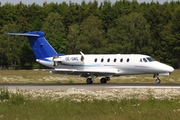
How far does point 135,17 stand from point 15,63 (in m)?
22.6

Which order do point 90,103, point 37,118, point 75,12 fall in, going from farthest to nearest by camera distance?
point 75,12
point 90,103
point 37,118

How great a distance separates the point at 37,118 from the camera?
18.6 metres

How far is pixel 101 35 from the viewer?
9981cm

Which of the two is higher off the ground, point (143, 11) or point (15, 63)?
point (143, 11)

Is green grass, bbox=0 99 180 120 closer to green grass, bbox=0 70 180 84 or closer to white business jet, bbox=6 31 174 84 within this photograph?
white business jet, bbox=6 31 174 84

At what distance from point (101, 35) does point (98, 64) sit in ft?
181

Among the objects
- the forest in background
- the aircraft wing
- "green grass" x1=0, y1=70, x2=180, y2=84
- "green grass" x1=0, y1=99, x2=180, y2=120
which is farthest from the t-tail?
the forest in background

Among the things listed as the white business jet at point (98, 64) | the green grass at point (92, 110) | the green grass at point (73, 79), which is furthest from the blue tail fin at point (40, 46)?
the green grass at point (92, 110)

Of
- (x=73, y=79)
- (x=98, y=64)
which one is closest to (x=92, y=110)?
(x=98, y=64)

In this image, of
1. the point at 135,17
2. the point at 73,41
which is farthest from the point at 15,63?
the point at 135,17

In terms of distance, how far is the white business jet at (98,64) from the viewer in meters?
42.8

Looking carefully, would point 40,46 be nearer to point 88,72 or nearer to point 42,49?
point 42,49

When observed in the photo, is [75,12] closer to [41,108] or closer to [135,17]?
[135,17]

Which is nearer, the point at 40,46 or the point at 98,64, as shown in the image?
the point at 98,64
